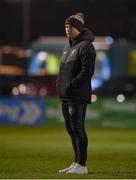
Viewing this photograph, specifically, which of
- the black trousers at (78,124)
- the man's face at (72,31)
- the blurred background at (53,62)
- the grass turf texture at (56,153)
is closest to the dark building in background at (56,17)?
the blurred background at (53,62)

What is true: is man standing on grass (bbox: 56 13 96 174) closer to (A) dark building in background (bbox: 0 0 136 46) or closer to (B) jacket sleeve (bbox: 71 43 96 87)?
(B) jacket sleeve (bbox: 71 43 96 87)

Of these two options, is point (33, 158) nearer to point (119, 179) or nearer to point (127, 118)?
point (119, 179)

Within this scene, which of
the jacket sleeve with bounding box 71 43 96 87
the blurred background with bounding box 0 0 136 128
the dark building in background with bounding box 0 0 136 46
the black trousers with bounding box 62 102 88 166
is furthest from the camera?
the dark building in background with bounding box 0 0 136 46

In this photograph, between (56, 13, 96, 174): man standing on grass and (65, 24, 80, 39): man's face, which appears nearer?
(56, 13, 96, 174): man standing on grass

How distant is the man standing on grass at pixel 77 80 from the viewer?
36.2 ft

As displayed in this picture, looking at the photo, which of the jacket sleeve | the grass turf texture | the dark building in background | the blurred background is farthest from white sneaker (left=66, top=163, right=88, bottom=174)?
the dark building in background

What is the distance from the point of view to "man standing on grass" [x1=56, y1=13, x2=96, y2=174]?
1105 cm

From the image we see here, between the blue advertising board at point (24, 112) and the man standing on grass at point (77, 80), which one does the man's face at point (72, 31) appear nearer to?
the man standing on grass at point (77, 80)

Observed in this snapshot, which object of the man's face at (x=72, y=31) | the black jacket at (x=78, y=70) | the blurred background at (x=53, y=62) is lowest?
the blurred background at (x=53, y=62)

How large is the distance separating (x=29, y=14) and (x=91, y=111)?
31.7 metres

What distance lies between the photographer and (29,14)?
5597 cm

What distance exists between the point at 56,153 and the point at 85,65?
4.68 m

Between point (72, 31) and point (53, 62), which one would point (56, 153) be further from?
point (53, 62)

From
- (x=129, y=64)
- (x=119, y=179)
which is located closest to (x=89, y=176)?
(x=119, y=179)
